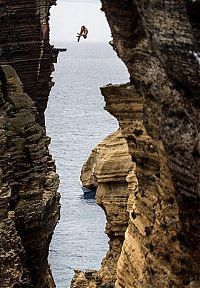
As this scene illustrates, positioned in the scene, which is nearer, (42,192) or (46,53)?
(42,192)

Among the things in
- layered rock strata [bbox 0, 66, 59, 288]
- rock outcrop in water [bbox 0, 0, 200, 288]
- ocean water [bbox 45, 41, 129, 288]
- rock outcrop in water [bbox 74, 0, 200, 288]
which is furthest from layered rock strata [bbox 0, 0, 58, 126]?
rock outcrop in water [bbox 74, 0, 200, 288]

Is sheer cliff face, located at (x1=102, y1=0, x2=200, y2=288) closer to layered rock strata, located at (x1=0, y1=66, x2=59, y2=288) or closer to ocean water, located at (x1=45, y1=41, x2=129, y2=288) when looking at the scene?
layered rock strata, located at (x1=0, y1=66, x2=59, y2=288)

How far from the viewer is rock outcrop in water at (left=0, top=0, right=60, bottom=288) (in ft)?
70.7

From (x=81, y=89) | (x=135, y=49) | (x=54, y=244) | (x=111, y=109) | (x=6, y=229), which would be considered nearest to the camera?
(x=135, y=49)

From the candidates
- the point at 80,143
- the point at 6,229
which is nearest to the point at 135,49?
the point at 6,229

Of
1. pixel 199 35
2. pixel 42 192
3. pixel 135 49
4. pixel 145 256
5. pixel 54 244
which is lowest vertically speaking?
pixel 54 244

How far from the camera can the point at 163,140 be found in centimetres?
998

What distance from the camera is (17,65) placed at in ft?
92.8

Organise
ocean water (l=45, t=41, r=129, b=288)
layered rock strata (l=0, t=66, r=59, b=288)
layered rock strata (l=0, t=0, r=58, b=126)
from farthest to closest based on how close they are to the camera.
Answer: ocean water (l=45, t=41, r=129, b=288), layered rock strata (l=0, t=0, r=58, b=126), layered rock strata (l=0, t=66, r=59, b=288)

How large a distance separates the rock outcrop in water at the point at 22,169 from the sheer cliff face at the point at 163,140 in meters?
8.88

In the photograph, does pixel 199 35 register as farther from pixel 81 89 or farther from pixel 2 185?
pixel 81 89

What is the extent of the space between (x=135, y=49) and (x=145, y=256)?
10.5 ft

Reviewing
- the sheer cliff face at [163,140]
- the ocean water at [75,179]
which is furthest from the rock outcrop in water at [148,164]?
the ocean water at [75,179]

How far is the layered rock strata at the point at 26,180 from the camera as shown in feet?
75.3
